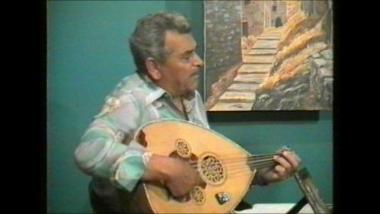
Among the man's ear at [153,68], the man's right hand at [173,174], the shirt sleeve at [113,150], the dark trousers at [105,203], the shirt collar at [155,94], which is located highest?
the man's ear at [153,68]

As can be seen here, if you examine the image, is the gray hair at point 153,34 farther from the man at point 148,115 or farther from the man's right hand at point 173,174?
the man's right hand at point 173,174

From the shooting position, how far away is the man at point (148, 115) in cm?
71

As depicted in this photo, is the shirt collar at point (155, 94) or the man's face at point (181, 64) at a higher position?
the man's face at point (181, 64)

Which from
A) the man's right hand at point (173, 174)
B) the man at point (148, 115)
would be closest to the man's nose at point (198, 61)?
the man at point (148, 115)

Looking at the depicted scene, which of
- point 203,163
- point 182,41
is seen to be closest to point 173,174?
point 203,163

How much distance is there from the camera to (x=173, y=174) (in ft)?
2.35

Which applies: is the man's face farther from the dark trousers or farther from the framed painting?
the dark trousers

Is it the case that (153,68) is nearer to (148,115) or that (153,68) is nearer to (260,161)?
(148,115)

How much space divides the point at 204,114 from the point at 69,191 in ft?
0.57

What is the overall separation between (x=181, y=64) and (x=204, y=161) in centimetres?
11

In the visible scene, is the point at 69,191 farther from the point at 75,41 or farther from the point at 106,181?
the point at 75,41
